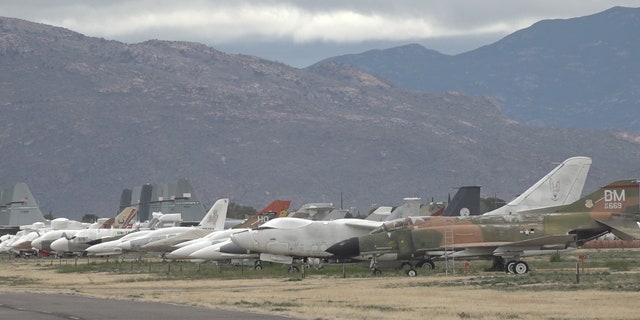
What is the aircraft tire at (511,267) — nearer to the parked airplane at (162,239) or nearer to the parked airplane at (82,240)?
the parked airplane at (162,239)

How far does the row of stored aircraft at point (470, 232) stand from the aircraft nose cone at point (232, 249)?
0.17 feet

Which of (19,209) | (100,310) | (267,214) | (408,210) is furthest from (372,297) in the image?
(19,209)

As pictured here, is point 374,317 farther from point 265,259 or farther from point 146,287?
point 265,259

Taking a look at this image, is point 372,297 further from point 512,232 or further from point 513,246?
point 512,232

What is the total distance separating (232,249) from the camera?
196 ft

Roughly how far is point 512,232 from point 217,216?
3388 centimetres

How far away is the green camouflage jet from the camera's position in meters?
49.1

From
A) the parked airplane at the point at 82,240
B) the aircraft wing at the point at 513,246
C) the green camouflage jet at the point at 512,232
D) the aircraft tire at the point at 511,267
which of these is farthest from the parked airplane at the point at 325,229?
the parked airplane at the point at 82,240

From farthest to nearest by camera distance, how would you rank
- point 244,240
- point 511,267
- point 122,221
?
point 122,221 < point 244,240 < point 511,267

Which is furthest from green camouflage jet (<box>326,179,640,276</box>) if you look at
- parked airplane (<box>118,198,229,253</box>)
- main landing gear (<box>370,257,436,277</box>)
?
parked airplane (<box>118,198,229,253</box>)

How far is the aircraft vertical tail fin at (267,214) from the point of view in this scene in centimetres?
7262

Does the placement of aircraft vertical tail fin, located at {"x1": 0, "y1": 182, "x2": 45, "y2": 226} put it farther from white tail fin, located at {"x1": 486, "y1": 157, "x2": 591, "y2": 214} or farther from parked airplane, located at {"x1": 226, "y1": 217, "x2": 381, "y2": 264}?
white tail fin, located at {"x1": 486, "y1": 157, "x2": 591, "y2": 214}

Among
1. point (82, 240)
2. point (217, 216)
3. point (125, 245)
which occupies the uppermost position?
point (217, 216)

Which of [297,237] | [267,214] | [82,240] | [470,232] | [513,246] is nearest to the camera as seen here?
[513,246]
